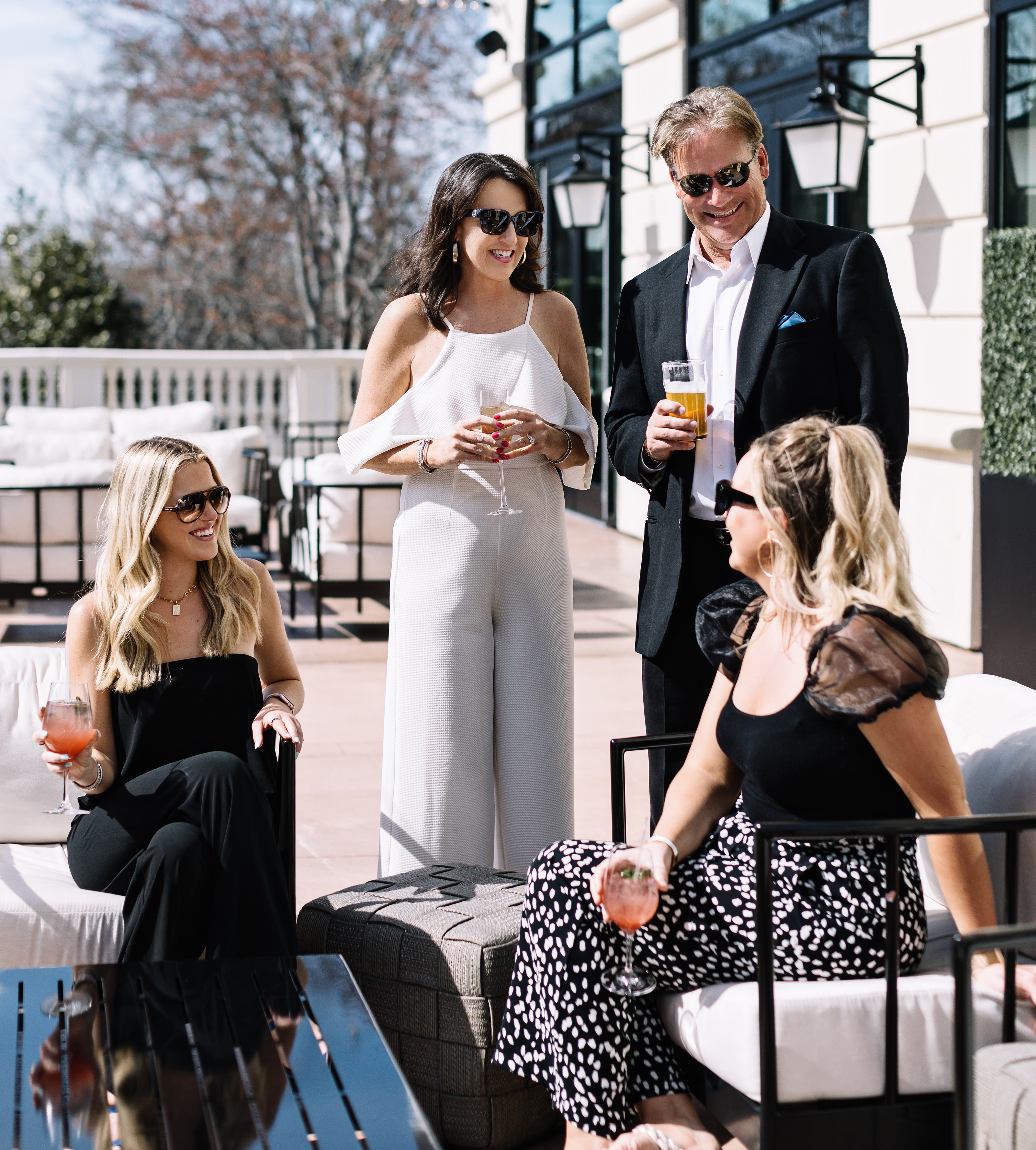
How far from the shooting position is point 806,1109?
211cm

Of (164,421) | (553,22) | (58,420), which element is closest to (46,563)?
(58,420)

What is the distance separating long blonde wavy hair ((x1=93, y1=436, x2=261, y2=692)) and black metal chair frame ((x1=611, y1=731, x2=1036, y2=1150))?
149 cm

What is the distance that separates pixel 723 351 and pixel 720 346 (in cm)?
1

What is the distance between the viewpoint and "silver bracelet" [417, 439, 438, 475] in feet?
10.9

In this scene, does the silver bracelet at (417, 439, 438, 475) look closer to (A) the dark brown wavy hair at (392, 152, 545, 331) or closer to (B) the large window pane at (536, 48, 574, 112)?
(A) the dark brown wavy hair at (392, 152, 545, 331)

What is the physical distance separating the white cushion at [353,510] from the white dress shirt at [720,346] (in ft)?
16.6

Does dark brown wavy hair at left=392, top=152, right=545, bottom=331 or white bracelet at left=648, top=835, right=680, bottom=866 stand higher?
dark brown wavy hair at left=392, top=152, right=545, bottom=331

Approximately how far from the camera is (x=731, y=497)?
243 cm

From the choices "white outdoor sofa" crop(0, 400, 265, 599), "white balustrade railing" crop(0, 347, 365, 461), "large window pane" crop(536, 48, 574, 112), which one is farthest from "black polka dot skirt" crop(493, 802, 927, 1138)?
"large window pane" crop(536, 48, 574, 112)

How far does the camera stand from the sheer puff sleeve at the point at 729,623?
258 centimetres

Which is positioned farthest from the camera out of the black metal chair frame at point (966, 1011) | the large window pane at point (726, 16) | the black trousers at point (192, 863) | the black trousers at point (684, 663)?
the large window pane at point (726, 16)

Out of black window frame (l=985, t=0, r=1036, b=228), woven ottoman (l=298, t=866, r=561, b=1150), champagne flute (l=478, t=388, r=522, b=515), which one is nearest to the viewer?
woven ottoman (l=298, t=866, r=561, b=1150)

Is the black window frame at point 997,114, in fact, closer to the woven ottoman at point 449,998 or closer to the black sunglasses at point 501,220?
the black sunglasses at point 501,220

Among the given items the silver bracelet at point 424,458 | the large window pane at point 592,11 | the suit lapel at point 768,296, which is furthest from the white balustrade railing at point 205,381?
the suit lapel at point 768,296
